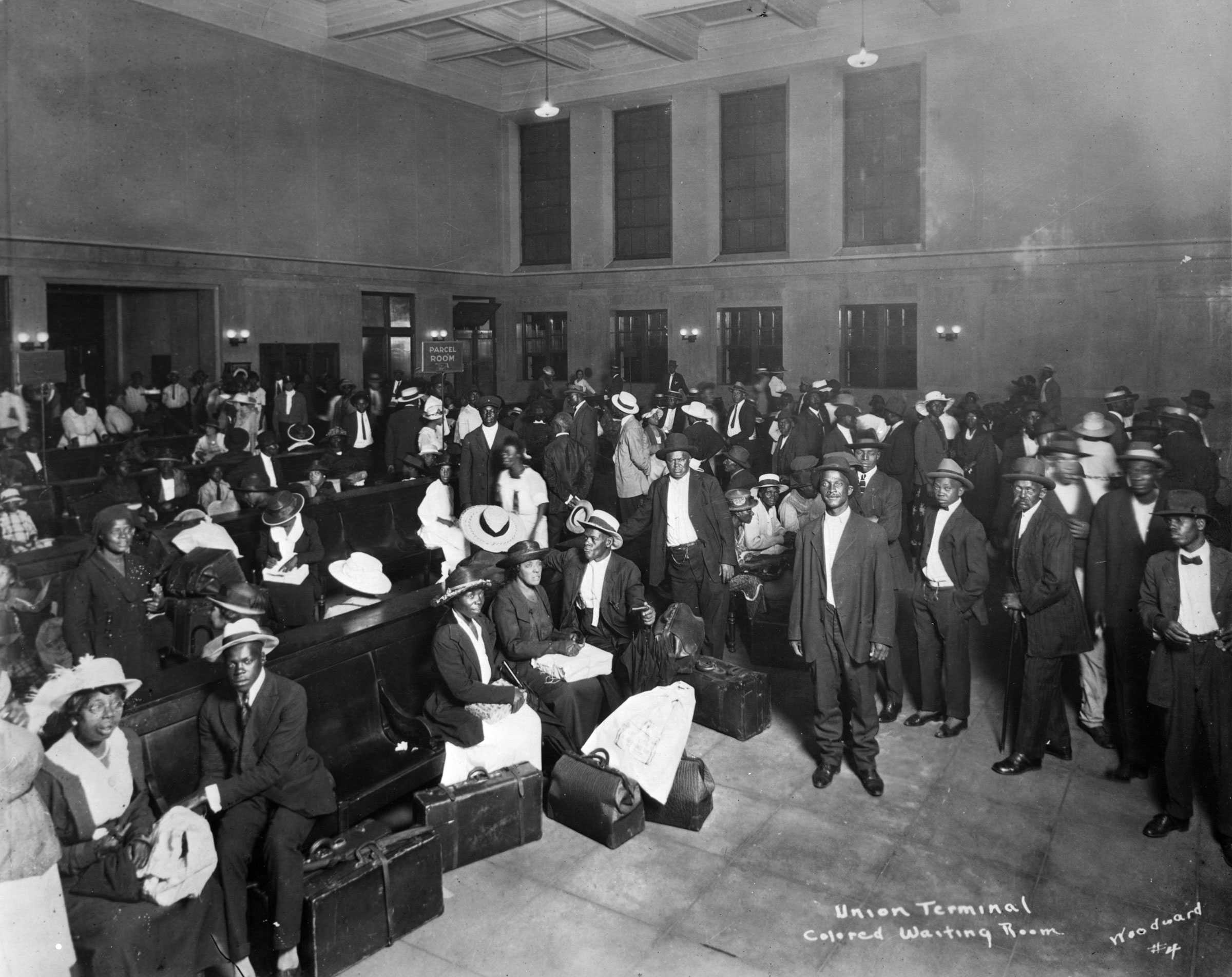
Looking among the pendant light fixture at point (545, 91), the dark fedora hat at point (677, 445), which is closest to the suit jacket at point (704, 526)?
the dark fedora hat at point (677, 445)

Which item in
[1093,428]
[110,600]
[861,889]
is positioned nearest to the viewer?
[861,889]

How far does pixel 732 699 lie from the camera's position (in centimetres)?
649

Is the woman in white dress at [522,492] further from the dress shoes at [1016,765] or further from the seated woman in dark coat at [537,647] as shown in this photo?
the dress shoes at [1016,765]

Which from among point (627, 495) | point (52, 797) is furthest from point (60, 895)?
point (627, 495)

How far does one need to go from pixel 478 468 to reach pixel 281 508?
8.87 ft

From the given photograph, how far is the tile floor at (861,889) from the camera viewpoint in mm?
4168

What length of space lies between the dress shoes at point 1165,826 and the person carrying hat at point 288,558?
5616 mm

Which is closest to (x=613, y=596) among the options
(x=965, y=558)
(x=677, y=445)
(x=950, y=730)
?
(x=677, y=445)

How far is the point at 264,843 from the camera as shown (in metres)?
4.14

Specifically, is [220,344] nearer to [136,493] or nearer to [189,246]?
[189,246]

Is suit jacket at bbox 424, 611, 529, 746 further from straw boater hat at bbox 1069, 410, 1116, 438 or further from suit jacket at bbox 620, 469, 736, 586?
straw boater hat at bbox 1069, 410, 1116, 438

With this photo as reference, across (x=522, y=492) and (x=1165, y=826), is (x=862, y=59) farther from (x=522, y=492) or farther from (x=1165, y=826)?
(x=1165, y=826)

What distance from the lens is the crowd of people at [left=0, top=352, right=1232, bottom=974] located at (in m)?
3.87

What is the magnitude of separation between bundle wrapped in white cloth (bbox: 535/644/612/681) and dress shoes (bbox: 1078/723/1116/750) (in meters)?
3.26
